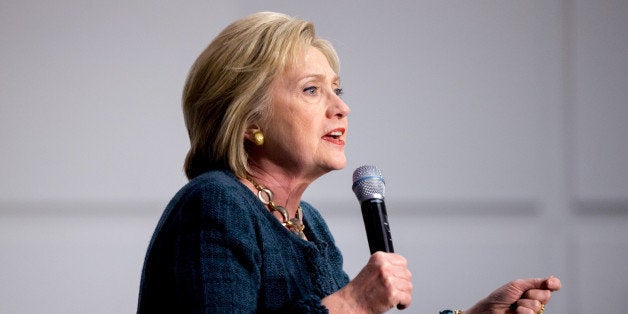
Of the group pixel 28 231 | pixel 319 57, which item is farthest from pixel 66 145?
pixel 319 57

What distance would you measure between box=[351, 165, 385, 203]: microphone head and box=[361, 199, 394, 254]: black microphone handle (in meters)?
0.01

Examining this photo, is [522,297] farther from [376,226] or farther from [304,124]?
[304,124]

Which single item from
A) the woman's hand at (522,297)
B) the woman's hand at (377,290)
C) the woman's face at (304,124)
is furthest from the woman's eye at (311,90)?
the woman's hand at (522,297)

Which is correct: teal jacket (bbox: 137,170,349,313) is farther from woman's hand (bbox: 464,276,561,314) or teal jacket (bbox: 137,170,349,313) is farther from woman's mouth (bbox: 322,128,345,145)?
woman's hand (bbox: 464,276,561,314)

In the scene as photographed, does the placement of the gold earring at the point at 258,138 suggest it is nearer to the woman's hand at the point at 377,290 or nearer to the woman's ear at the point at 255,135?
the woman's ear at the point at 255,135

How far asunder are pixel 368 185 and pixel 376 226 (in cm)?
9

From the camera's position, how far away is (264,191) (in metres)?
1.59

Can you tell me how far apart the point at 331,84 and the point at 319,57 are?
0.06 meters

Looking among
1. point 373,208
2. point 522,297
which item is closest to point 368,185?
point 373,208

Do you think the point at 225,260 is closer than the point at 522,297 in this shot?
Yes

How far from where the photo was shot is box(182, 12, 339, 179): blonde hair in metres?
1.57

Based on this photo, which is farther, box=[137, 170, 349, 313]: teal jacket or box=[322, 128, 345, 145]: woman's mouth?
box=[322, 128, 345, 145]: woman's mouth

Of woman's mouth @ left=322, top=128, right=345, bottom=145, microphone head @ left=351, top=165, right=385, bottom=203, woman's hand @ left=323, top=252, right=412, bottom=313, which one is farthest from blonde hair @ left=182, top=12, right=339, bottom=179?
woman's hand @ left=323, top=252, right=412, bottom=313

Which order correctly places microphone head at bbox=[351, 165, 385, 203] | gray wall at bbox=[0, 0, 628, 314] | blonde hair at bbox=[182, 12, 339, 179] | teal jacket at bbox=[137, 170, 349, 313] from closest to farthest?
teal jacket at bbox=[137, 170, 349, 313] → microphone head at bbox=[351, 165, 385, 203] → blonde hair at bbox=[182, 12, 339, 179] → gray wall at bbox=[0, 0, 628, 314]
